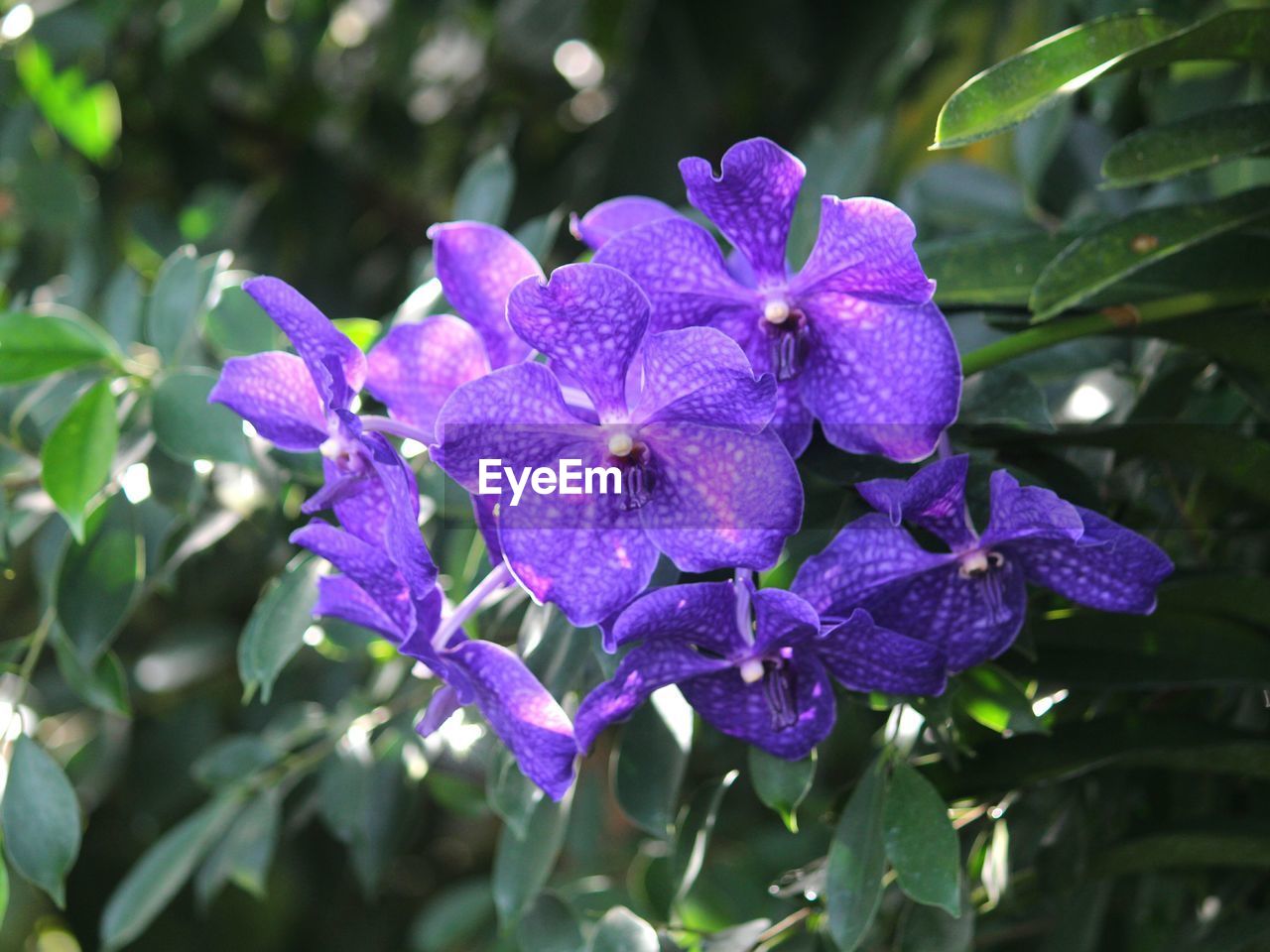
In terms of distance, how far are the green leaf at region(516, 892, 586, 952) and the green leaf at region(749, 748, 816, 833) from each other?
152mm

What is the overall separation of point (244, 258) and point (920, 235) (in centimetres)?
81

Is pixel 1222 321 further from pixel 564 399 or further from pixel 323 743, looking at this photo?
pixel 323 743

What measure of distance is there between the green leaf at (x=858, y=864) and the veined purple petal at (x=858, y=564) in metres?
0.12

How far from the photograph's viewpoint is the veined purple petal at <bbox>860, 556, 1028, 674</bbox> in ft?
1.62

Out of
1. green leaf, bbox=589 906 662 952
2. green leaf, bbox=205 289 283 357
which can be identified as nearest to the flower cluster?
green leaf, bbox=589 906 662 952

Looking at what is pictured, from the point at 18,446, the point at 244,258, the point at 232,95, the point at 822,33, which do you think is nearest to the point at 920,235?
the point at 18,446

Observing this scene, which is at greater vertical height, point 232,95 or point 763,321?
point 763,321

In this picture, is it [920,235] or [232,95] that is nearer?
[920,235]

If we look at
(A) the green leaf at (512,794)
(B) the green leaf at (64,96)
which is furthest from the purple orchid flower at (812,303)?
(B) the green leaf at (64,96)

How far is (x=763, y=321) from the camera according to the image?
20.3 inches

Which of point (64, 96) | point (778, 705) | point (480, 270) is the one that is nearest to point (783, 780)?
point (778, 705)

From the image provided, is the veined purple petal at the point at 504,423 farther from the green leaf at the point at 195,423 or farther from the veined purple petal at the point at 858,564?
the green leaf at the point at 195,423

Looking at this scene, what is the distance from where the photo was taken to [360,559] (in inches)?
19.4

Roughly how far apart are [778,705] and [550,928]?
8.7 inches
